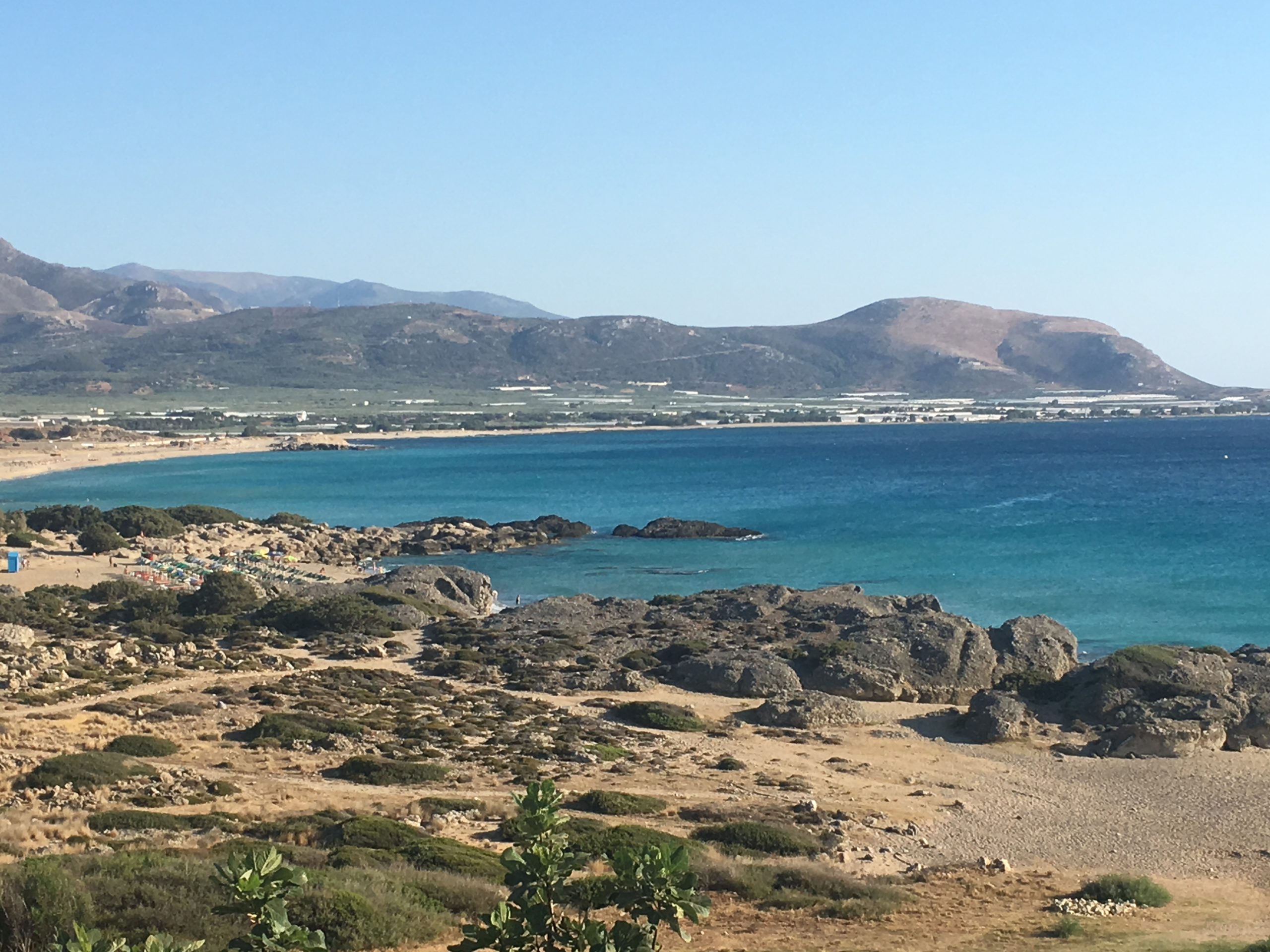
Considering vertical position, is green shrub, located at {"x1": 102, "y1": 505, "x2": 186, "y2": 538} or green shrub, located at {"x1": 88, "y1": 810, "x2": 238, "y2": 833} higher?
green shrub, located at {"x1": 88, "y1": 810, "x2": 238, "y2": 833}

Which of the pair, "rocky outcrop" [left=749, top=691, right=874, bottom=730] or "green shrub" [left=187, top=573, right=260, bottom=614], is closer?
"rocky outcrop" [left=749, top=691, right=874, bottom=730]

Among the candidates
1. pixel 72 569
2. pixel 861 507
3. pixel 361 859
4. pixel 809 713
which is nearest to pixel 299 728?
pixel 361 859

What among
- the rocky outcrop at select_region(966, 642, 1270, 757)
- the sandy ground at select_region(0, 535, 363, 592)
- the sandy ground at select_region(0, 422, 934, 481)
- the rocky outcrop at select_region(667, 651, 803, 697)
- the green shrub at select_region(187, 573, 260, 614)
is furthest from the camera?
the sandy ground at select_region(0, 422, 934, 481)

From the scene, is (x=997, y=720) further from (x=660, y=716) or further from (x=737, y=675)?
(x=660, y=716)

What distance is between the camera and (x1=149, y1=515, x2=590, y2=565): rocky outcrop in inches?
2158

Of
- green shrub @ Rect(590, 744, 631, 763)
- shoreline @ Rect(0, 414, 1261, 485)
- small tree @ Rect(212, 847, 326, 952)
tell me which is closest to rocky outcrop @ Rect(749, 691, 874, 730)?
green shrub @ Rect(590, 744, 631, 763)

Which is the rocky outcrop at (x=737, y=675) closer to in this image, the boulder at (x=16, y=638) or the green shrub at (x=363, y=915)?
the boulder at (x=16, y=638)

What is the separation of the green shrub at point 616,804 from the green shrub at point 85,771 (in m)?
6.25

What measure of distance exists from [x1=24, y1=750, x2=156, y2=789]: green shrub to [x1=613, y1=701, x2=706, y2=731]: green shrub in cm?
974

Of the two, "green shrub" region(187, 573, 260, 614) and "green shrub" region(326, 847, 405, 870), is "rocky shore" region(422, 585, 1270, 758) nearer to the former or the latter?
"green shrub" region(187, 573, 260, 614)

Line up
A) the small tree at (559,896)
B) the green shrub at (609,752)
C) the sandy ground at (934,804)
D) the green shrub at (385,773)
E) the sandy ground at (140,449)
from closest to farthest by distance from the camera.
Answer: the small tree at (559,896) < the sandy ground at (934,804) < the green shrub at (385,773) < the green shrub at (609,752) < the sandy ground at (140,449)

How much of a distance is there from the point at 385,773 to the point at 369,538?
131 ft

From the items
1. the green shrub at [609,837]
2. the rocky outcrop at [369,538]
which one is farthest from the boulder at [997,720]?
the rocky outcrop at [369,538]

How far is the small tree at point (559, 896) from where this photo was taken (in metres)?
7.73
